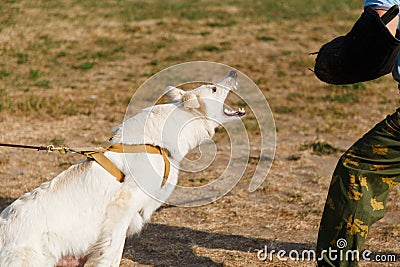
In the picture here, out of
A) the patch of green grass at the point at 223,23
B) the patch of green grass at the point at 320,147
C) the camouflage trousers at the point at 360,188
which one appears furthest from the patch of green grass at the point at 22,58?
the camouflage trousers at the point at 360,188

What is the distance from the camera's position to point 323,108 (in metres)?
9.84

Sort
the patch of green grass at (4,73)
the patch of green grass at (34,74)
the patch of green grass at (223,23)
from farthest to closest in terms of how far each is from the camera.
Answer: the patch of green grass at (223,23), the patch of green grass at (4,73), the patch of green grass at (34,74)

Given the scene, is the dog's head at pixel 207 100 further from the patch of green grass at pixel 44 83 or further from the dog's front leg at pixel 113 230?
the patch of green grass at pixel 44 83

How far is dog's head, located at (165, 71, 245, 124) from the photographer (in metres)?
4.55

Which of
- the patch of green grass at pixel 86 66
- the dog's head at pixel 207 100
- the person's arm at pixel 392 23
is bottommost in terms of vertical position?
the patch of green grass at pixel 86 66

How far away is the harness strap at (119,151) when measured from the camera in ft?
13.7

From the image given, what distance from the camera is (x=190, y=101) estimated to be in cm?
452

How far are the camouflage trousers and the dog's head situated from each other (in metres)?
1.28

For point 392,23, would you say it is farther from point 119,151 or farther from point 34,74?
point 34,74

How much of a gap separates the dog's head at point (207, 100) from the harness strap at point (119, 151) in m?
0.40

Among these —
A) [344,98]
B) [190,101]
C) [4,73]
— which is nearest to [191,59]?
[4,73]

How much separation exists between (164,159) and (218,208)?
1.91m

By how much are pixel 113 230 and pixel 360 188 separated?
1592 millimetres

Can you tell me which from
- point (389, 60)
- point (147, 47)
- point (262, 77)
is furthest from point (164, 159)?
point (147, 47)
